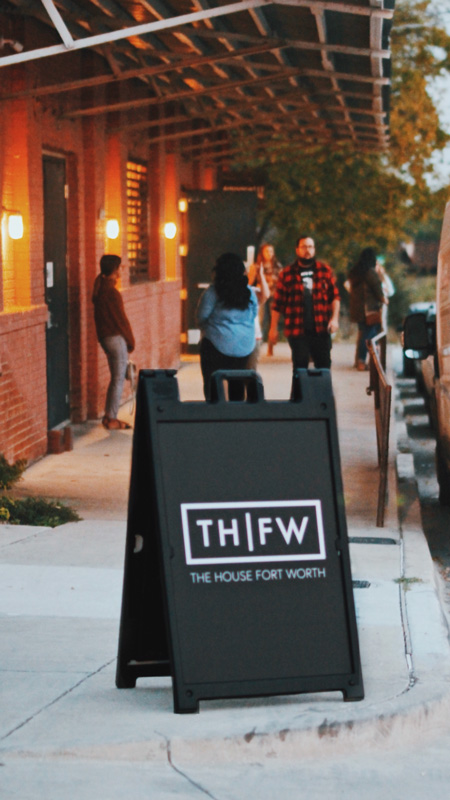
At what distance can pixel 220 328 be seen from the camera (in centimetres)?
1023

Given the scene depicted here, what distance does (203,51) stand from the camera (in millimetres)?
13195

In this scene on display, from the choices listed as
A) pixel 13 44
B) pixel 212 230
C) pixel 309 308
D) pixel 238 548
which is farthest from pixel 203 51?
pixel 238 548

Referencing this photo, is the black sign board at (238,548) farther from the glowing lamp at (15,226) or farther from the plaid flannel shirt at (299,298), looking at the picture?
the plaid flannel shirt at (299,298)

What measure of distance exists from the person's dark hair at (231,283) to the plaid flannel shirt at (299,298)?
2.43 m

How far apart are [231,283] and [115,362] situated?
315cm

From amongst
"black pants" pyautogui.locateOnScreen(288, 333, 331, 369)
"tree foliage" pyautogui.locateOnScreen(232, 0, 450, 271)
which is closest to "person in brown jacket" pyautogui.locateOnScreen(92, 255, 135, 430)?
"black pants" pyautogui.locateOnScreen(288, 333, 331, 369)

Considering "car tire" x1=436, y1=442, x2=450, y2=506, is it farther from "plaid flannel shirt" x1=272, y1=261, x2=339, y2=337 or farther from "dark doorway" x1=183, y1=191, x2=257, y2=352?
"dark doorway" x1=183, y1=191, x2=257, y2=352

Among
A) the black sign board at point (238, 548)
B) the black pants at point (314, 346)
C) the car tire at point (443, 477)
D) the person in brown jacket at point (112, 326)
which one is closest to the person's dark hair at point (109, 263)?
the person in brown jacket at point (112, 326)

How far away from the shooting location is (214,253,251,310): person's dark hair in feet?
32.9

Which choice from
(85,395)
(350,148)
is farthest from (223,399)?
(350,148)

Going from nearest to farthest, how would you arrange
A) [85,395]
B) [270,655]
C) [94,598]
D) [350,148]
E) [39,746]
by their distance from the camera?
[39,746]
[270,655]
[94,598]
[85,395]
[350,148]

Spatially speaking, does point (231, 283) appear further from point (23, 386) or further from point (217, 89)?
point (217, 89)

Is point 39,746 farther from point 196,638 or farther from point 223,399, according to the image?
point 223,399

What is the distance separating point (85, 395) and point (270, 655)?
30.0ft
